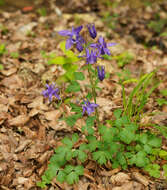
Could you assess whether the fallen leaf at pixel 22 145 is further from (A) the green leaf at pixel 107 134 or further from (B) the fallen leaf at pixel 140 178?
(B) the fallen leaf at pixel 140 178

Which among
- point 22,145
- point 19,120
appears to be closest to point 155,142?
point 22,145

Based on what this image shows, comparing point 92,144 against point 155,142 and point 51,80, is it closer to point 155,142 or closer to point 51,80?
point 155,142

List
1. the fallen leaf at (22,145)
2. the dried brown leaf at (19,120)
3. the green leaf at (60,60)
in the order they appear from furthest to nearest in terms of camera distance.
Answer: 1. the green leaf at (60,60)
2. the dried brown leaf at (19,120)
3. the fallen leaf at (22,145)

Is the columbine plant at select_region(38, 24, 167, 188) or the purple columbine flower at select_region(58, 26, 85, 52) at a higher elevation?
the purple columbine flower at select_region(58, 26, 85, 52)

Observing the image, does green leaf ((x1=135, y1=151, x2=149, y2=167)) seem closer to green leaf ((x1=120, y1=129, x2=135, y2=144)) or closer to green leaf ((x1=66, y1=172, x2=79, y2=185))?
green leaf ((x1=120, y1=129, x2=135, y2=144))

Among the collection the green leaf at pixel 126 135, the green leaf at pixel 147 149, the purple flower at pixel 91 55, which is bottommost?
the green leaf at pixel 147 149

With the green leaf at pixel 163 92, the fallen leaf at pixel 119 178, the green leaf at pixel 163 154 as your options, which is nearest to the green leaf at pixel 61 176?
the fallen leaf at pixel 119 178

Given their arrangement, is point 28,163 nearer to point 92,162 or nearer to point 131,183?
point 92,162

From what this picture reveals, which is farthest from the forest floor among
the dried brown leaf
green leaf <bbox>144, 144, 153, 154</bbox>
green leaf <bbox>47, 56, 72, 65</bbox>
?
green leaf <bbox>144, 144, 153, 154</bbox>

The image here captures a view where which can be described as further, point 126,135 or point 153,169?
point 153,169
